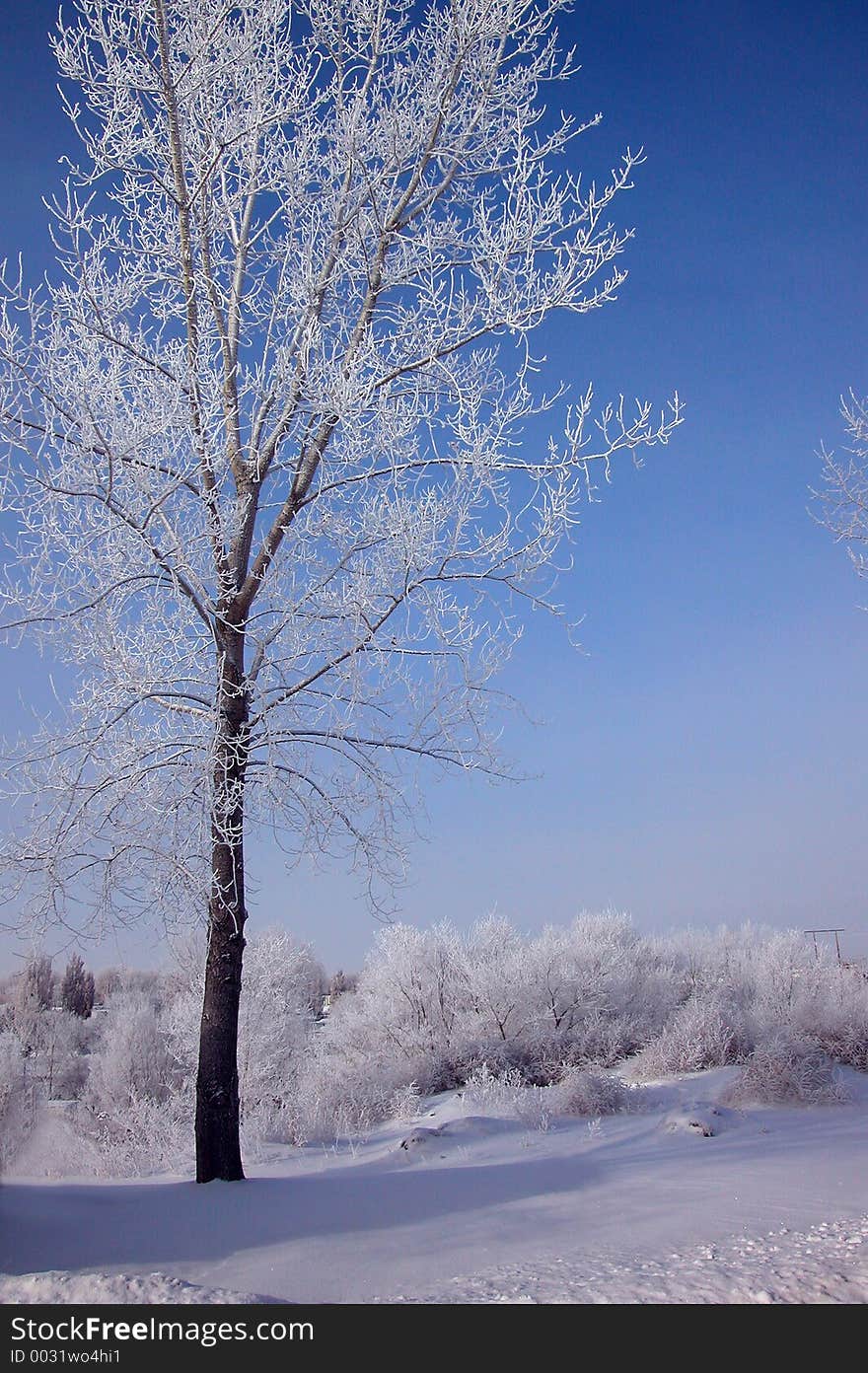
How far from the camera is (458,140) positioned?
26.3 ft

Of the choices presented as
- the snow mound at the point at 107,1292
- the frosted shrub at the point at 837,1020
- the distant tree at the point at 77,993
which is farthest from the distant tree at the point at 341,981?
the snow mound at the point at 107,1292

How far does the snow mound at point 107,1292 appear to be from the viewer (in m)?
3.38

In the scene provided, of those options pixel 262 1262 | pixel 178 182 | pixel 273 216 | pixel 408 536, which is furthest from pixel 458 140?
pixel 262 1262

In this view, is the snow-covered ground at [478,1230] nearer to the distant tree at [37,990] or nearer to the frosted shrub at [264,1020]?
the frosted shrub at [264,1020]

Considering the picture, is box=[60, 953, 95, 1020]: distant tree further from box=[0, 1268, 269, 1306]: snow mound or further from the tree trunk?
box=[0, 1268, 269, 1306]: snow mound

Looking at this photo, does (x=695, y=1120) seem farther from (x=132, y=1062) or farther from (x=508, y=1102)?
(x=132, y=1062)

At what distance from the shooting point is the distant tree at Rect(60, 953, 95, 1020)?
1297 inches

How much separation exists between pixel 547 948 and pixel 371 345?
1621 centimetres

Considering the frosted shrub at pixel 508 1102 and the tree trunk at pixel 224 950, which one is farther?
the frosted shrub at pixel 508 1102

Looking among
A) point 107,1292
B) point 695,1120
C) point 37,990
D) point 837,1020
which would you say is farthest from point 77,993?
point 107,1292

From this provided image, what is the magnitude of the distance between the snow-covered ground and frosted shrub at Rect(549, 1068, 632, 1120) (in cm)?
240

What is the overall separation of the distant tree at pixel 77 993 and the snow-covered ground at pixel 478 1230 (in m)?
28.3

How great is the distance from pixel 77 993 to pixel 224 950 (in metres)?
30.7

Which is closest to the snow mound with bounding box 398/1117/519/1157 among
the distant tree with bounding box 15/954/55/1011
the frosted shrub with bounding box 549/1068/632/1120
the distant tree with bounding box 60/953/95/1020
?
the frosted shrub with bounding box 549/1068/632/1120
